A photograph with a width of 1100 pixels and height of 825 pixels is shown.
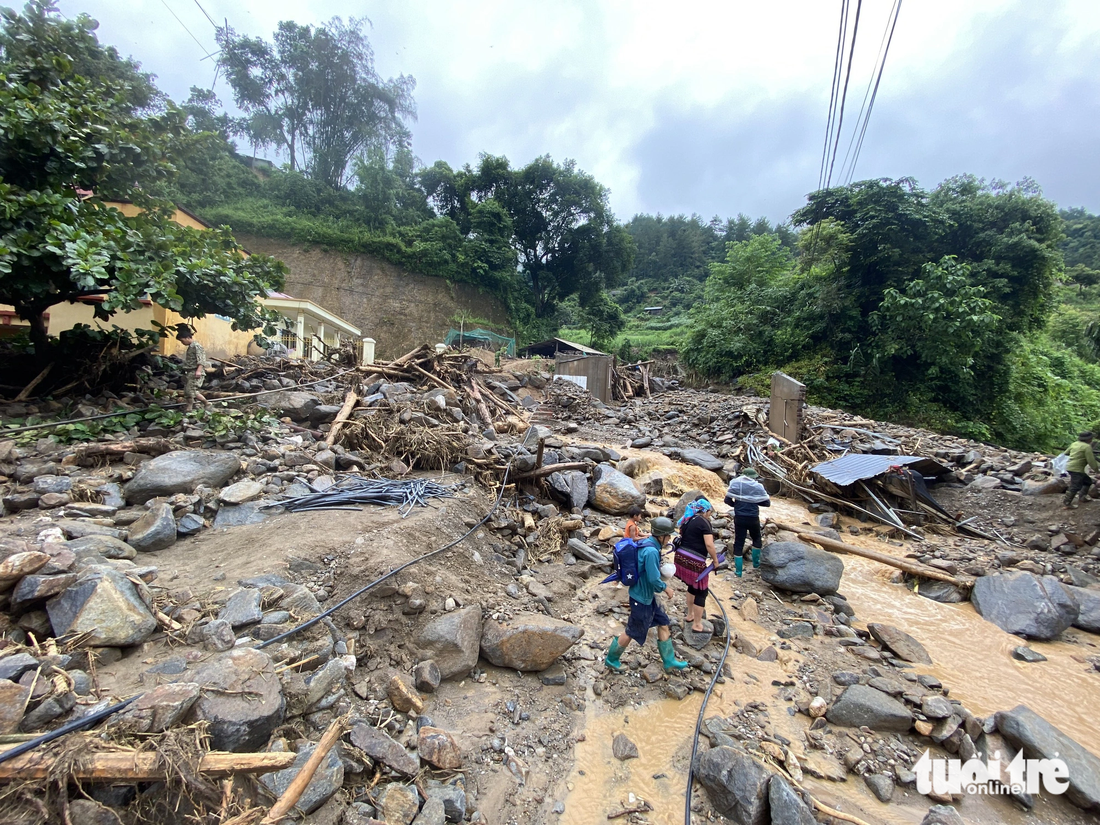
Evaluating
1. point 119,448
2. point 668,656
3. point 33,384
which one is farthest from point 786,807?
point 33,384

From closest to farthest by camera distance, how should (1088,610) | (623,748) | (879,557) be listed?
(623,748), (1088,610), (879,557)

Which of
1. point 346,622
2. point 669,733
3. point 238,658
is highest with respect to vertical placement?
point 238,658

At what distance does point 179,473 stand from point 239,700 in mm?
3545

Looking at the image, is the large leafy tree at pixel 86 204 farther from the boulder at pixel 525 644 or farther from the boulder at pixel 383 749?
the boulder at pixel 525 644

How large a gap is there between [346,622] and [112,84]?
976 cm

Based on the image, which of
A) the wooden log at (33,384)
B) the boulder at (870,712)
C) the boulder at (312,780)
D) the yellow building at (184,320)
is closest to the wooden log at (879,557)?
the boulder at (870,712)

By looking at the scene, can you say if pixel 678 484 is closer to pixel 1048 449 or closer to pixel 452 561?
pixel 452 561

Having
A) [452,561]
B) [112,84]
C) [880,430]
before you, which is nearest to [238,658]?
[452,561]

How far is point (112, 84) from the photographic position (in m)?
7.46

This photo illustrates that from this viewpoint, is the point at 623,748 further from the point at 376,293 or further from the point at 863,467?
the point at 376,293

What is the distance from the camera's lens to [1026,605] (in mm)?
5395

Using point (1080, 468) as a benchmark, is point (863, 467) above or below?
below

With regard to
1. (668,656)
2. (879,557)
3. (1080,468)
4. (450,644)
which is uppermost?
(1080,468)

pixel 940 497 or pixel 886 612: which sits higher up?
pixel 940 497
